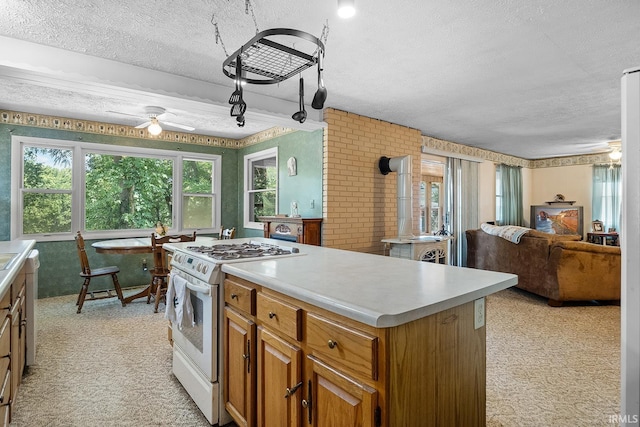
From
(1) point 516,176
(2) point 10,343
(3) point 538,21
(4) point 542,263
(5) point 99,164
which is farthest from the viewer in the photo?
(1) point 516,176

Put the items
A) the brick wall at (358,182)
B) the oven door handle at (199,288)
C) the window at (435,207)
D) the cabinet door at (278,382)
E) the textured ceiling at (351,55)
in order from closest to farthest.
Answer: the cabinet door at (278,382)
the oven door handle at (199,288)
the textured ceiling at (351,55)
the brick wall at (358,182)
the window at (435,207)

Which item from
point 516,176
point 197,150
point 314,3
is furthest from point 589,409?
point 516,176

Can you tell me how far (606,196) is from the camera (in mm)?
7469

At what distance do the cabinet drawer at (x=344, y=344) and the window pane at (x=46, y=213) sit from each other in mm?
4968

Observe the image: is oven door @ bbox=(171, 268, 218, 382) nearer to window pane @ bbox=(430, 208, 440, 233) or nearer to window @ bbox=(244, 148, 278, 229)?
window @ bbox=(244, 148, 278, 229)

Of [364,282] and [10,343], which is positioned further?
[10,343]

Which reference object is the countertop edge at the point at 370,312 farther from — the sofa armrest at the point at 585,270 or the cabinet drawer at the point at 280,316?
the sofa armrest at the point at 585,270

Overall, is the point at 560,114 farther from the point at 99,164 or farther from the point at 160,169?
Answer: the point at 99,164

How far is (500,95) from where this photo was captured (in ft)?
12.5

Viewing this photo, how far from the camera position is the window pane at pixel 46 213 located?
4.57 m

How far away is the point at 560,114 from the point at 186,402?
208 inches

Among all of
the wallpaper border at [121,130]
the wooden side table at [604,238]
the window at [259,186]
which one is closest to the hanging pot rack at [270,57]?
the wallpaper border at [121,130]

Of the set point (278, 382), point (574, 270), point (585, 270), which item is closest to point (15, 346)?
point (278, 382)

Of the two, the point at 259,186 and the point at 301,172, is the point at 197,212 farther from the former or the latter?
the point at 301,172
